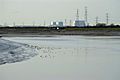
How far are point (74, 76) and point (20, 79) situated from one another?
2.36 m

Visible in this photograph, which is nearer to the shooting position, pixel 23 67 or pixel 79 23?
pixel 23 67

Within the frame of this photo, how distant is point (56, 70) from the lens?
589 inches

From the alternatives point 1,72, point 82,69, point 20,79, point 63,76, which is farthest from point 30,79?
point 82,69

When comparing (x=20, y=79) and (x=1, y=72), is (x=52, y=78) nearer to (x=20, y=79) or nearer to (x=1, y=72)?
(x=20, y=79)

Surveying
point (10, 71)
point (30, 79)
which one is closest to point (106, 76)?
point (30, 79)

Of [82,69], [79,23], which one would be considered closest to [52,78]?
[82,69]

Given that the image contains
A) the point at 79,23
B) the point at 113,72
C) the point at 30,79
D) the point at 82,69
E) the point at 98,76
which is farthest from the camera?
the point at 79,23

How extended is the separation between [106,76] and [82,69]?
2.45 metres

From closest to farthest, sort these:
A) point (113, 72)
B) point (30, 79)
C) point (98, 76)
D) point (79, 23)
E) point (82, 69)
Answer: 1. point (30, 79)
2. point (98, 76)
3. point (113, 72)
4. point (82, 69)
5. point (79, 23)

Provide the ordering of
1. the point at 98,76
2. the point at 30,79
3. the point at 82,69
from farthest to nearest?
the point at 82,69
the point at 98,76
the point at 30,79

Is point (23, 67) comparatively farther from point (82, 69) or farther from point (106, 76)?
point (106, 76)

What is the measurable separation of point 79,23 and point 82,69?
426ft

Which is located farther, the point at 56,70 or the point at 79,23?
the point at 79,23

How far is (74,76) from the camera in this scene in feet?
43.0
